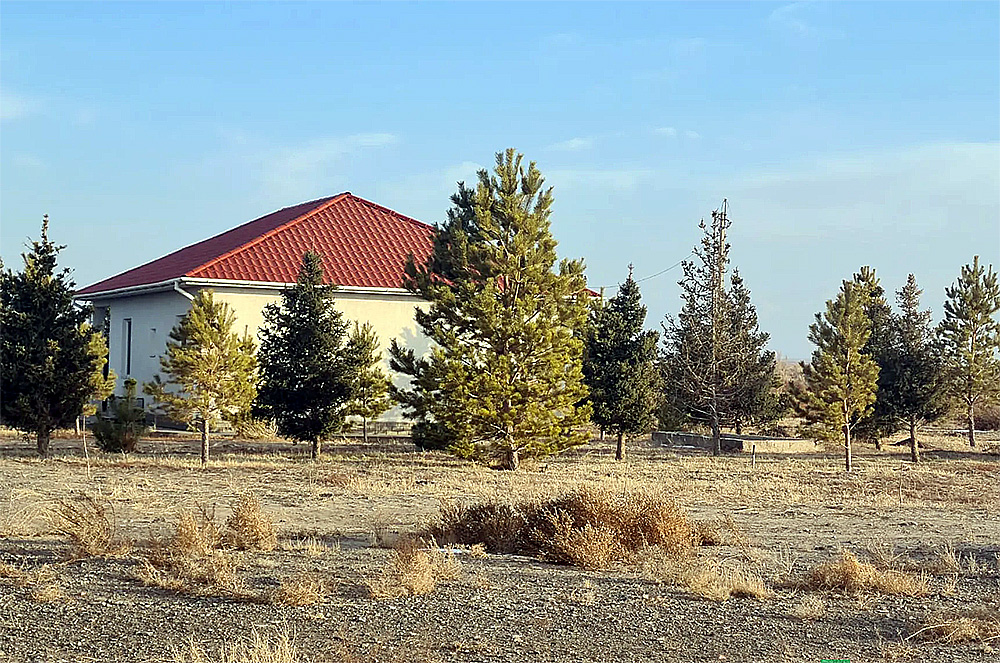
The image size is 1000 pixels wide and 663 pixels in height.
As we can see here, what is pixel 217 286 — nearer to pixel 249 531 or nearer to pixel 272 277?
pixel 272 277

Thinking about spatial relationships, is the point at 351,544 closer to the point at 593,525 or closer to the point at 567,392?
the point at 593,525

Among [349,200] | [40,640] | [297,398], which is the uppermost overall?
[349,200]

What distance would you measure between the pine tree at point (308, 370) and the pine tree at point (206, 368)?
82 cm

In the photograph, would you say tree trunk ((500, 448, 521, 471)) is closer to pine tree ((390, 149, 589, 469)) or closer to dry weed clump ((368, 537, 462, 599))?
pine tree ((390, 149, 589, 469))

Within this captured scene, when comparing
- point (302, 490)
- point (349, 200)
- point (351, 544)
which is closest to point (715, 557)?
point (351, 544)

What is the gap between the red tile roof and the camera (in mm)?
34094

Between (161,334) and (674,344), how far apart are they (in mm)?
15947

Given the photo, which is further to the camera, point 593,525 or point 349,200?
point 349,200

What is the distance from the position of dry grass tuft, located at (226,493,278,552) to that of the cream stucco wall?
22.0 metres

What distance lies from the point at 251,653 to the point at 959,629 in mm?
4907

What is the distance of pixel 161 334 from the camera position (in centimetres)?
3522

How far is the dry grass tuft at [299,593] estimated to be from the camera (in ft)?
28.2

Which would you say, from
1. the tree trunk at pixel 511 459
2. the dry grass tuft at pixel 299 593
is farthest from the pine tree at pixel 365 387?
the dry grass tuft at pixel 299 593

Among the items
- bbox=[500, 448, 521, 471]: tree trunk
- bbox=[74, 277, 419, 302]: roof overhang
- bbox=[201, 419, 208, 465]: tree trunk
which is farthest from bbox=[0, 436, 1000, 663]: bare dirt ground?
bbox=[74, 277, 419, 302]: roof overhang
